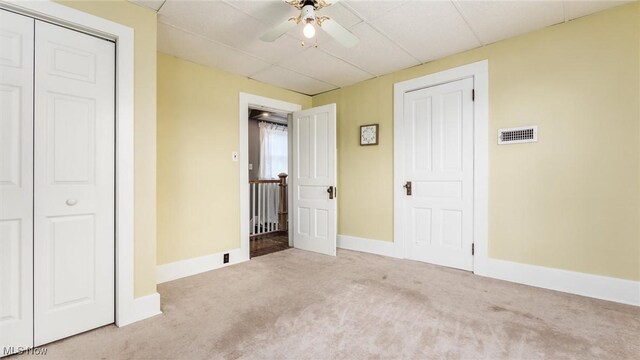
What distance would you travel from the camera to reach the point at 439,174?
10.6 feet

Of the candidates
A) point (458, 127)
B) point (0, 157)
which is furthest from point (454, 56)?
point (0, 157)

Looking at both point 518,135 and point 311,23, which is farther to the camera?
point 518,135

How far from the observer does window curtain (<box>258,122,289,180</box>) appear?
7098mm

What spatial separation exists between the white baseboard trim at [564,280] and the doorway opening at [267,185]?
8.93 feet

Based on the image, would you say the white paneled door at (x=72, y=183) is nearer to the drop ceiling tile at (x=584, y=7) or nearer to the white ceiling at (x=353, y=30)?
the white ceiling at (x=353, y=30)

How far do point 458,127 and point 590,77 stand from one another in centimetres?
110

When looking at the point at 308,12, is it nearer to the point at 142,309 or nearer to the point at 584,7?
the point at 584,7

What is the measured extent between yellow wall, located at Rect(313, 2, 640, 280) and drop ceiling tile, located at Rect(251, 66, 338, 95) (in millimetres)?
1694

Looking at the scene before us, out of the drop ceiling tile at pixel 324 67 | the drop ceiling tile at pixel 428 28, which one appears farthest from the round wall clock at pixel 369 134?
the drop ceiling tile at pixel 428 28

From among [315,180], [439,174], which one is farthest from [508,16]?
[315,180]

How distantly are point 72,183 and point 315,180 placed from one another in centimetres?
265

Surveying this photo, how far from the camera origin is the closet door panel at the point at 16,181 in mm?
1643

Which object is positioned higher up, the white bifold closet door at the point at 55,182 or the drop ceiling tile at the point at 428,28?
the drop ceiling tile at the point at 428,28

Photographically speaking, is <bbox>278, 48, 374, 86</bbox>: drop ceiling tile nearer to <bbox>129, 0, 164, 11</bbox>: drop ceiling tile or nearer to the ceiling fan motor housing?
the ceiling fan motor housing
